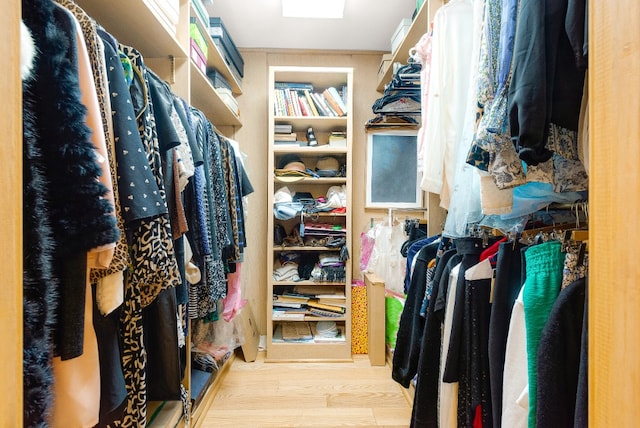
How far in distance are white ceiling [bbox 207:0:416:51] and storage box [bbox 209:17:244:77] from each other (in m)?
0.11

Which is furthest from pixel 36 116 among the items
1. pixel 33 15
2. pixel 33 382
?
pixel 33 382

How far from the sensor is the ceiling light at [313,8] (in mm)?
1921

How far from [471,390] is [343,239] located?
1.39 metres

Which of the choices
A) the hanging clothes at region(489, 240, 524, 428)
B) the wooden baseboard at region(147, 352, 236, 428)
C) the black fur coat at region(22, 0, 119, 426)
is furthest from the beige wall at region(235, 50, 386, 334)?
the black fur coat at region(22, 0, 119, 426)

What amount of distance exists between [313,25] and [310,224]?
1352mm

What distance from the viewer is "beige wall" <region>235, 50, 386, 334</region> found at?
2506 mm

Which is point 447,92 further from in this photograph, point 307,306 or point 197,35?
point 307,306

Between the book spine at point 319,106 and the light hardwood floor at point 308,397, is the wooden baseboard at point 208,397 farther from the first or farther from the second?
the book spine at point 319,106

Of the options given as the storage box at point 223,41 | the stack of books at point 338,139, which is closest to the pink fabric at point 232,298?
the stack of books at point 338,139

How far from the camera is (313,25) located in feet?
7.14

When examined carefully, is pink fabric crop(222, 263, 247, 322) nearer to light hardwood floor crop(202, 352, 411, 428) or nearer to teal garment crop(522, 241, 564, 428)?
light hardwood floor crop(202, 352, 411, 428)

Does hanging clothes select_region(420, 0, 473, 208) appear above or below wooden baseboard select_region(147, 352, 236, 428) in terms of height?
above

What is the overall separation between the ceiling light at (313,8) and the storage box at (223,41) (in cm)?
39

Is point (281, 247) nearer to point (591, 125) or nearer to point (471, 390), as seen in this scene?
point (471, 390)
